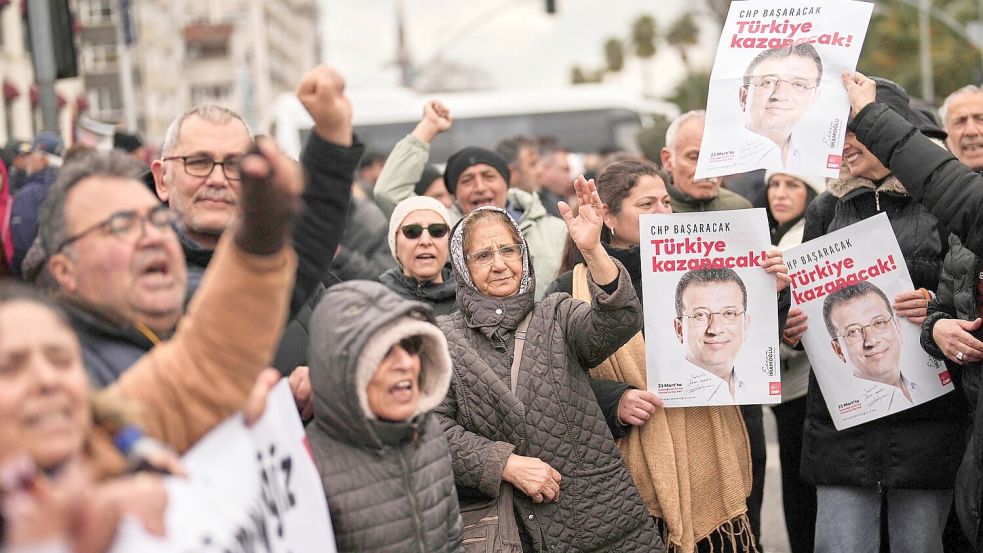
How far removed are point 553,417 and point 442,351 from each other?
93 cm

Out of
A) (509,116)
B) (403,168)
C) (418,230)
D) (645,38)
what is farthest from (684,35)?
(418,230)

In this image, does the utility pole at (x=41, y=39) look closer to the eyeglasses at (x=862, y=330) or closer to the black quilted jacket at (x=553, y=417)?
the black quilted jacket at (x=553, y=417)

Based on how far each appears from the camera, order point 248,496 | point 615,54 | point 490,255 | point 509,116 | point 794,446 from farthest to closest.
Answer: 1. point 615,54
2. point 509,116
3. point 794,446
4. point 490,255
5. point 248,496

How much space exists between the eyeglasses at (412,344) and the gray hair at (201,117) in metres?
0.78

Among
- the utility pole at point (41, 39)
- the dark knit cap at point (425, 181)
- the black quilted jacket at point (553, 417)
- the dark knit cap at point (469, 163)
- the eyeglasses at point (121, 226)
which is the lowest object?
the black quilted jacket at point (553, 417)

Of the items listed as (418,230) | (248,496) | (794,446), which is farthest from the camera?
(794,446)

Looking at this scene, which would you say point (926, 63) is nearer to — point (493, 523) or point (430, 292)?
point (430, 292)

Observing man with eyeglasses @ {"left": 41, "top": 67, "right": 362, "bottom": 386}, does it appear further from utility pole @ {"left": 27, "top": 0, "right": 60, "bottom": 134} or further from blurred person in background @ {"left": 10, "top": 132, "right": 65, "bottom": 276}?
utility pole @ {"left": 27, "top": 0, "right": 60, "bottom": 134}

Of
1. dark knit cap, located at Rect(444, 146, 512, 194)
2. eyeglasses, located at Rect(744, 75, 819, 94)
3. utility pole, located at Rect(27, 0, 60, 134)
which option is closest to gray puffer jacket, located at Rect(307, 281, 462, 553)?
eyeglasses, located at Rect(744, 75, 819, 94)

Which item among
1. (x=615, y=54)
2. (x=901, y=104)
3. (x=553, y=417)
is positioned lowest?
(x=553, y=417)

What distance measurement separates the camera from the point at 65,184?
8.23ft

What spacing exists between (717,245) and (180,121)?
2.03 metres

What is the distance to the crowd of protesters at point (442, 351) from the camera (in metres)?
2.19

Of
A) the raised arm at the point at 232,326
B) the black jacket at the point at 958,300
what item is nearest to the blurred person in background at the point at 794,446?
the black jacket at the point at 958,300
